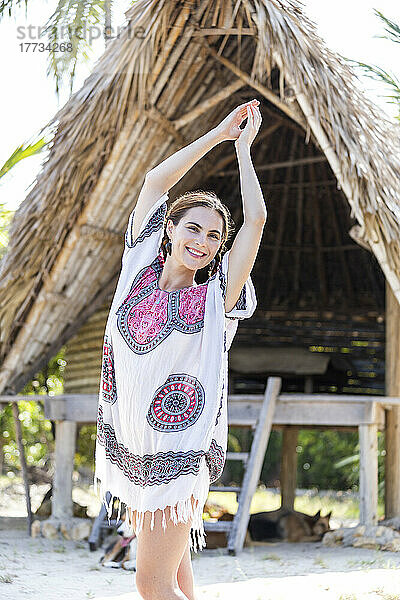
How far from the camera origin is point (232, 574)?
367 centimetres

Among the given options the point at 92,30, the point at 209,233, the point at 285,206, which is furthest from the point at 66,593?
the point at 285,206

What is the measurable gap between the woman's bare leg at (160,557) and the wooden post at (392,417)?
4081 mm

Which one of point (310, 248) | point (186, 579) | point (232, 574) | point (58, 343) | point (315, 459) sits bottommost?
point (315, 459)

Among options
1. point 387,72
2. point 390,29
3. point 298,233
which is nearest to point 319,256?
point 298,233

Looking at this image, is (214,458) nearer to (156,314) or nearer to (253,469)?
(156,314)

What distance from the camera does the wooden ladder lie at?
4.32m

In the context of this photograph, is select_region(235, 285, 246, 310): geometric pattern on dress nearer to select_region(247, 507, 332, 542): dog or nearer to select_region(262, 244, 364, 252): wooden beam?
select_region(247, 507, 332, 542): dog

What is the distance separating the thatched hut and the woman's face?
2.52 meters

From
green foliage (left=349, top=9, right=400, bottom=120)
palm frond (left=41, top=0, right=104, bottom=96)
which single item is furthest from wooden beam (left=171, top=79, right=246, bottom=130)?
palm frond (left=41, top=0, right=104, bottom=96)

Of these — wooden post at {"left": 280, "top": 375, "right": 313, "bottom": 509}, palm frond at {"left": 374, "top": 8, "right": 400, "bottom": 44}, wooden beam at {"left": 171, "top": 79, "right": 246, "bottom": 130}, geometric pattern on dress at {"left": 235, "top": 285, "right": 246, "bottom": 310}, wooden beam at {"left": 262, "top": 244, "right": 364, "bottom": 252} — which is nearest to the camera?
geometric pattern on dress at {"left": 235, "top": 285, "right": 246, "bottom": 310}

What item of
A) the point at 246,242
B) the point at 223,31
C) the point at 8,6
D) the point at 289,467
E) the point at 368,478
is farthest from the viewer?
the point at 289,467

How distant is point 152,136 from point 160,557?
375cm

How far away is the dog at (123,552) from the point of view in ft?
13.0

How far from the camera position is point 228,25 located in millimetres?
4469
